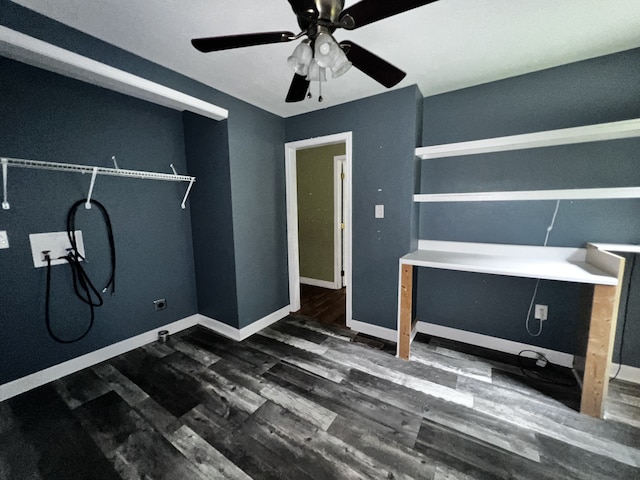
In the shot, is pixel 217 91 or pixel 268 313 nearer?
pixel 217 91

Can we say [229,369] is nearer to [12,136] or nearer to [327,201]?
[12,136]

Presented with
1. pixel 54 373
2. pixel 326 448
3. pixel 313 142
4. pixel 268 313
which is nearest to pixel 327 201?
pixel 313 142

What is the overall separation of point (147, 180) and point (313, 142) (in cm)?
169

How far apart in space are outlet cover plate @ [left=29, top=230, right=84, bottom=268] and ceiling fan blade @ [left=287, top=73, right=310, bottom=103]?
6.55ft

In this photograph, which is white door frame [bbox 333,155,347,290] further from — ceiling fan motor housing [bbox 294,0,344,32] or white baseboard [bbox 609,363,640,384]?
white baseboard [bbox 609,363,640,384]

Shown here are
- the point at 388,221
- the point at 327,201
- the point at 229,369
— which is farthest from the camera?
the point at 327,201

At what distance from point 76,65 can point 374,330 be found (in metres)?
3.01

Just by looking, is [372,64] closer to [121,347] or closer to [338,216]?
[338,216]

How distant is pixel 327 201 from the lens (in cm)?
395

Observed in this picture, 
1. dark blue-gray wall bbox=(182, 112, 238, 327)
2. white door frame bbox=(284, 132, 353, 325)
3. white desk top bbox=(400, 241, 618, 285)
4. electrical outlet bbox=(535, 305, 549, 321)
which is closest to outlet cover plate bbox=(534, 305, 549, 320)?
electrical outlet bbox=(535, 305, 549, 321)

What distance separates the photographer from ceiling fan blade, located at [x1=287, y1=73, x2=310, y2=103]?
139cm

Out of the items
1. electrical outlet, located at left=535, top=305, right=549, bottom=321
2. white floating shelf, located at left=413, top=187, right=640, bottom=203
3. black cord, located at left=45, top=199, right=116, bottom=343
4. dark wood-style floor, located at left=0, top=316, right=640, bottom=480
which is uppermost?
white floating shelf, located at left=413, top=187, right=640, bottom=203

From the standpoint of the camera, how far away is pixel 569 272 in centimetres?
152

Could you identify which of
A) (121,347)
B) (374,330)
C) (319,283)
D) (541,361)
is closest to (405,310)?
(374,330)
